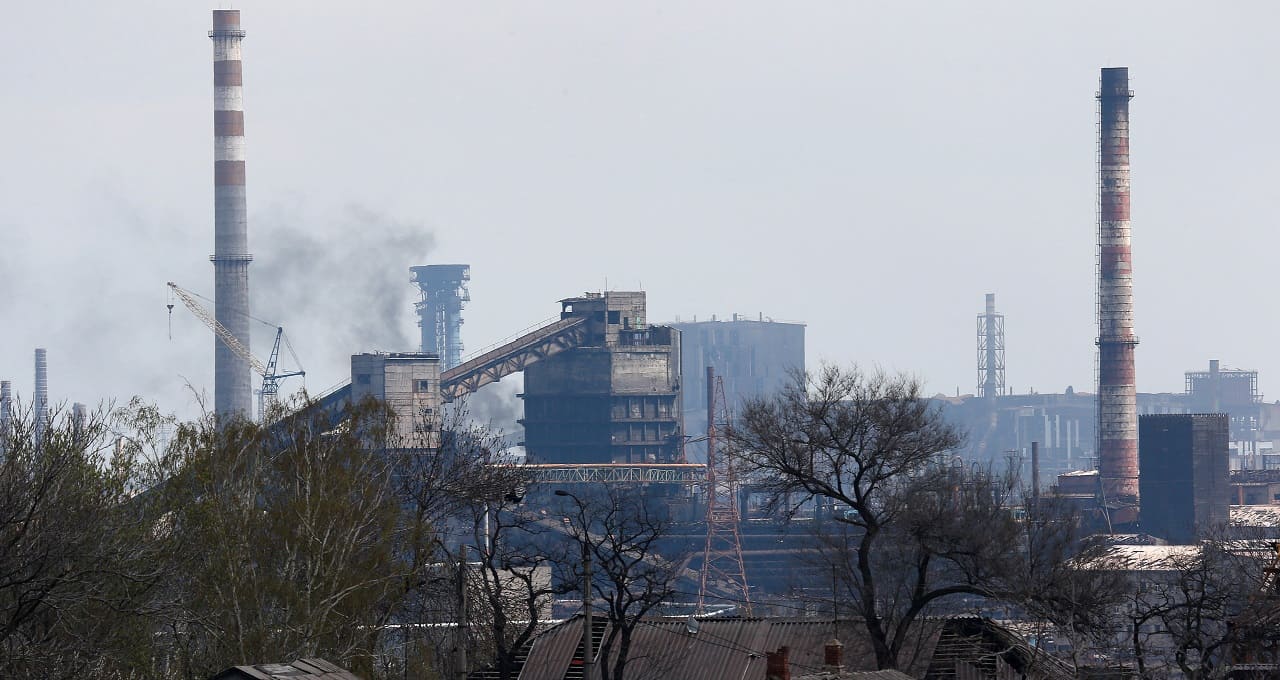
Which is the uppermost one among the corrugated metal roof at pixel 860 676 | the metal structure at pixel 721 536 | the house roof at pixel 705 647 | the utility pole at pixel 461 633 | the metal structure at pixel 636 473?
the utility pole at pixel 461 633

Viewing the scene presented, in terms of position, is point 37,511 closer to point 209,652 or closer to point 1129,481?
point 209,652

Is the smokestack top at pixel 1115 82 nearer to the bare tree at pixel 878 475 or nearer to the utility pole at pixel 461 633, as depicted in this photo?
the bare tree at pixel 878 475

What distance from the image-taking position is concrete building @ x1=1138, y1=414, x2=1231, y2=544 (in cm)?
11919

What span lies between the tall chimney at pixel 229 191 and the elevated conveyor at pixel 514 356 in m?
14.8

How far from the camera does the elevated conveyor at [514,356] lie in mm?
119625

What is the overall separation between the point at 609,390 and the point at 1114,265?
3307cm

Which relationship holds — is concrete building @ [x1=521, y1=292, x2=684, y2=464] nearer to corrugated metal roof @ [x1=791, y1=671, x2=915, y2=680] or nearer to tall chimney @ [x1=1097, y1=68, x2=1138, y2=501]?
tall chimney @ [x1=1097, y1=68, x2=1138, y2=501]

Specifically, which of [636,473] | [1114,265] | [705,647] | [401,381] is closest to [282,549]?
[705,647]

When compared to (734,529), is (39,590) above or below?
above

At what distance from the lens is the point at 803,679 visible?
74.4 feet

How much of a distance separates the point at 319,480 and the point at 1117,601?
1253 cm

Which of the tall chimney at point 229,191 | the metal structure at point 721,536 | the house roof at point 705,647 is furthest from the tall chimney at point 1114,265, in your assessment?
the house roof at point 705,647

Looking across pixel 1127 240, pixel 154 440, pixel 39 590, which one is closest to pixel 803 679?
pixel 39 590

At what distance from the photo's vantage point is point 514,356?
124 meters
